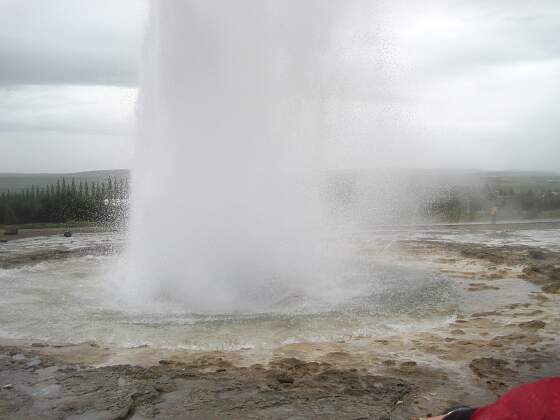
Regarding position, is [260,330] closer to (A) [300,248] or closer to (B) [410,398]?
(B) [410,398]

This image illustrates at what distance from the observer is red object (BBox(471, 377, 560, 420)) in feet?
5.57

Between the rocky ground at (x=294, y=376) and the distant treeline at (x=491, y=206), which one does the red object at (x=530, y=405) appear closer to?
the rocky ground at (x=294, y=376)

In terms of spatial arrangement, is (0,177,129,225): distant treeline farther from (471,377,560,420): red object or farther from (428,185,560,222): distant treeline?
(471,377,560,420): red object

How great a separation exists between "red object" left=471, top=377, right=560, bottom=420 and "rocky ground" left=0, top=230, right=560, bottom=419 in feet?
11.0

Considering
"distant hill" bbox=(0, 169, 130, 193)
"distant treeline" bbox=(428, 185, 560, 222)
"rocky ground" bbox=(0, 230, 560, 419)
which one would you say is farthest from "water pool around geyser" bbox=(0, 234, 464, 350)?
"distant hill" bbox=(0, 169, 130, 193)

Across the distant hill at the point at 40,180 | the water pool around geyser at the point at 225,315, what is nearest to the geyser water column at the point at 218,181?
the water pool around geyser at the point at 225,315

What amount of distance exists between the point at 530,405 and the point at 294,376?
4.42 metres

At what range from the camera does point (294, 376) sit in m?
5.96

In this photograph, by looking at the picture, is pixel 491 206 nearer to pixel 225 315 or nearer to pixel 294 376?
pixel 225 315

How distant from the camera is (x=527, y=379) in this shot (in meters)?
5.91

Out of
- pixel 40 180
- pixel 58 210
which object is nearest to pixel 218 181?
pixel 58 210

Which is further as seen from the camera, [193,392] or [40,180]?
[40,180]

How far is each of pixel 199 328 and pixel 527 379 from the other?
433 centimetres

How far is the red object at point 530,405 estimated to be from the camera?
1697 mm
